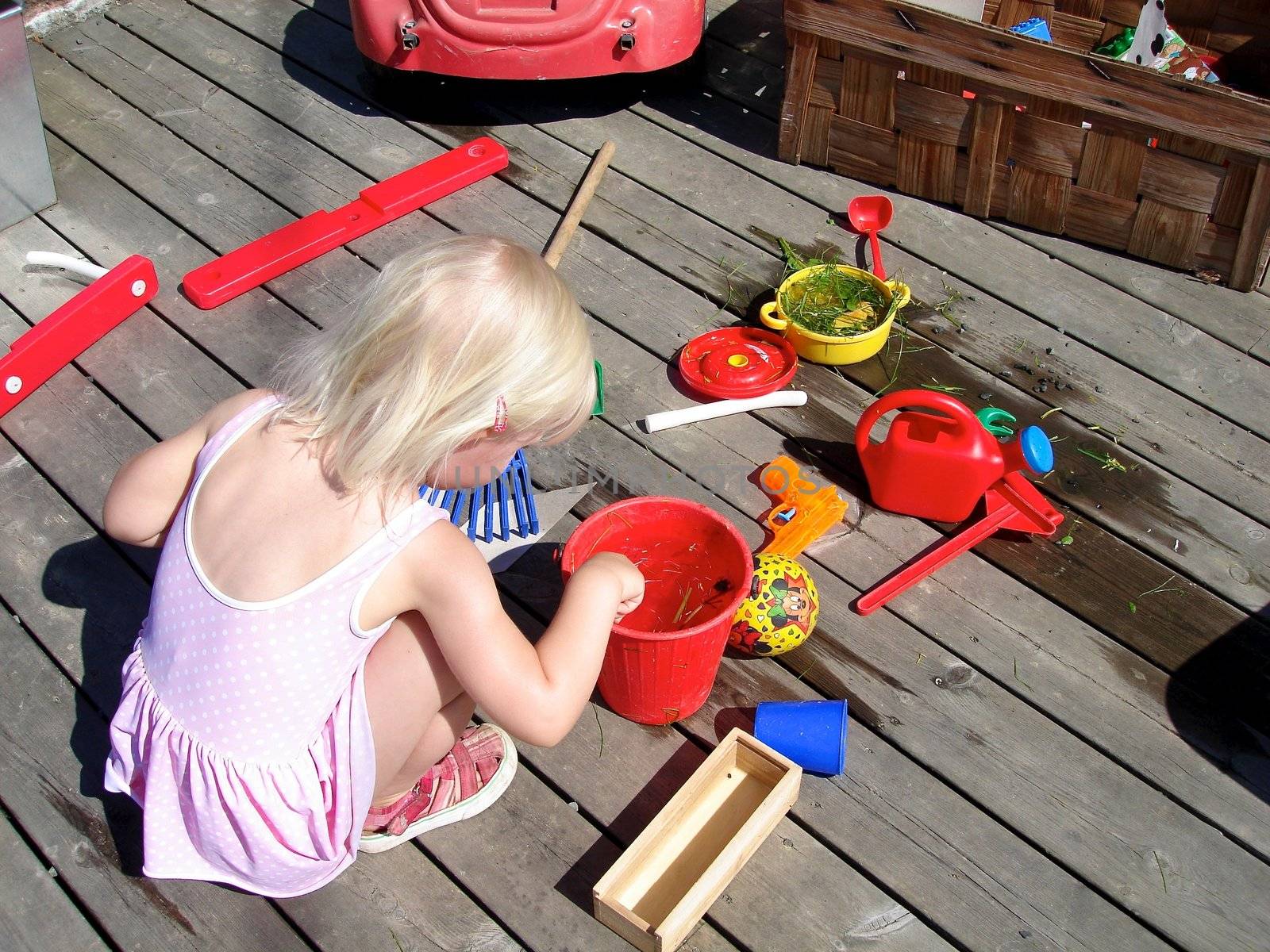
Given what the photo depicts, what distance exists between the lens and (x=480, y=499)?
6.78 ft

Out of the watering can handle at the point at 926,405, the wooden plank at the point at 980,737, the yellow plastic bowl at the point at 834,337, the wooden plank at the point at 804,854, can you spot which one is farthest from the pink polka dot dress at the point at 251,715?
the yellow plastic bowl at the point at 834,337

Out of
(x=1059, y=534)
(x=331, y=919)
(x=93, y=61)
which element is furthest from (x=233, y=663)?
(x=93, y=61)

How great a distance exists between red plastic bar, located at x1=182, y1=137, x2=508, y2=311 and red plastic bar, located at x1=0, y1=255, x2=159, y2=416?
0.35 ft

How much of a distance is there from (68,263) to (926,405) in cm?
189

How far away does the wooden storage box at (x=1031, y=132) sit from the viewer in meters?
2.35

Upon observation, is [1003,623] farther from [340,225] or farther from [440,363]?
[340,225]

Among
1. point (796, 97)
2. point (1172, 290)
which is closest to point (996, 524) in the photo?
point (1172, 290)

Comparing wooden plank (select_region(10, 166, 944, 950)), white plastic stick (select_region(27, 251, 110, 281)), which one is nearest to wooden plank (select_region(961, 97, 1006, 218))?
wooden plank (select_region(10, 166, 944, 950))

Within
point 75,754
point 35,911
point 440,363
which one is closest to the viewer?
point 440,363

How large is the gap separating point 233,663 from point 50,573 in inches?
35.8

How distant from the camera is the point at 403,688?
57.0 inches

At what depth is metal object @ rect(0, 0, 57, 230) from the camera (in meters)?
2.56

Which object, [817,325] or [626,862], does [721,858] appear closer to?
[626,862]

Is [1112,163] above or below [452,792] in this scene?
above
